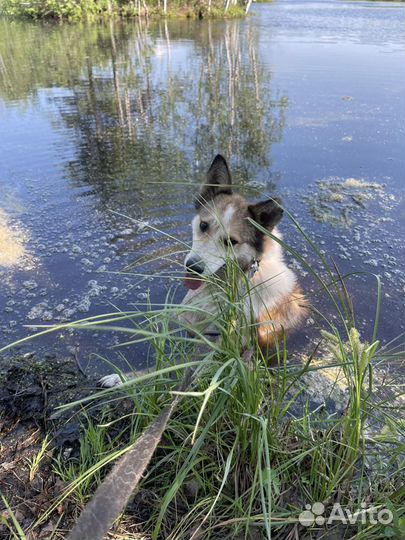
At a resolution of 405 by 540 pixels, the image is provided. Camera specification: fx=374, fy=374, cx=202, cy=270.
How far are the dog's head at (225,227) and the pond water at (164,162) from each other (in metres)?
0.49

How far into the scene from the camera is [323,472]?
1.69m

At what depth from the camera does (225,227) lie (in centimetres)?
313

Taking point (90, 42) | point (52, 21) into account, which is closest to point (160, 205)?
point (90, 42)

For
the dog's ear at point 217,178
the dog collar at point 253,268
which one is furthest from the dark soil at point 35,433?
the dog's ear at point 217,178

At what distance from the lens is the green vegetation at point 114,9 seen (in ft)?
78.9

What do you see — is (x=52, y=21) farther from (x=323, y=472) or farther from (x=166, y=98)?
(x=323, y=472)

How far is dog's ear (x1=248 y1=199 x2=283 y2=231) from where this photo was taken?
9.49ft

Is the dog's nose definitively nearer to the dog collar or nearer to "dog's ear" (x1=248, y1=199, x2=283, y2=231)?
the dog collar

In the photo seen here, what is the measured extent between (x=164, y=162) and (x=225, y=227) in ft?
14.5

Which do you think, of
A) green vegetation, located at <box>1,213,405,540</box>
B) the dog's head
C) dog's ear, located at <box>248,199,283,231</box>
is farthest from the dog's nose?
green vegetation, located at <box>1,213,405,540</box>

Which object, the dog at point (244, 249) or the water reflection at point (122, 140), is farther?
the water reflection at point (122, 140)

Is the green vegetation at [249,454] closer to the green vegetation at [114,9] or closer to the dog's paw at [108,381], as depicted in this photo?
the dog's paw at [108,381]

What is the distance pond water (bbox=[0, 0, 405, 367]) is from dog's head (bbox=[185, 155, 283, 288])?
19.5 inches

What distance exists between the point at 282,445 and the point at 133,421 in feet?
2.54
